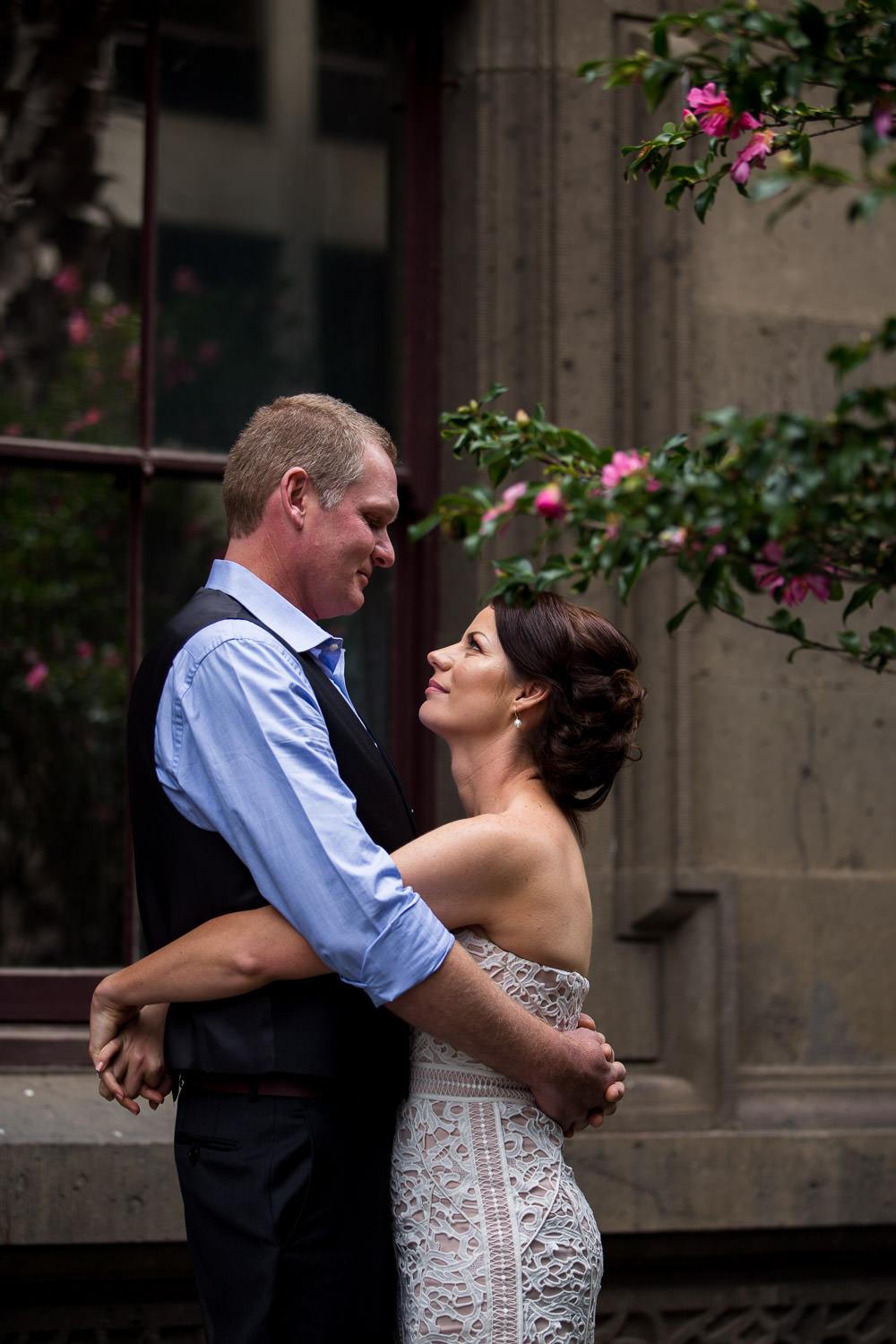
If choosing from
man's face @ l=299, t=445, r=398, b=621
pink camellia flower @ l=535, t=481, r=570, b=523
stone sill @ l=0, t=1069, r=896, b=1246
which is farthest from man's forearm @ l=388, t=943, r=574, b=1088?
stone sill @ l=0, t=1069, r=896, b=1246

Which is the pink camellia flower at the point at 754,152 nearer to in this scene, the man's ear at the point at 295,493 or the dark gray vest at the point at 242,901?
the man's ear at the point at 295,493

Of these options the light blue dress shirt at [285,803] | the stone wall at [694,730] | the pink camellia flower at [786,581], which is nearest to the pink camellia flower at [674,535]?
the pink camellia flower at [786,581]

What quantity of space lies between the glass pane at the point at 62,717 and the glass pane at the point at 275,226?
394mm

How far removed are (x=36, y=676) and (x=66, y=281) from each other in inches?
43.0

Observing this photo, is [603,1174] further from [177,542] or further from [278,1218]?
[177,542]

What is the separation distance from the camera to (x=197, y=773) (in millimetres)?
2666

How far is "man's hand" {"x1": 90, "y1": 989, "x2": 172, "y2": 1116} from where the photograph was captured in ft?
9.09

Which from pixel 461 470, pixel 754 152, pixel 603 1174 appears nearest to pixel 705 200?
pixel 754 152

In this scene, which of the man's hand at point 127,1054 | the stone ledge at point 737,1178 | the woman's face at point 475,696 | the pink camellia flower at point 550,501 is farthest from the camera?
the stone ledge at point 737,1178

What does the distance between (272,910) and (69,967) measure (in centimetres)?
190

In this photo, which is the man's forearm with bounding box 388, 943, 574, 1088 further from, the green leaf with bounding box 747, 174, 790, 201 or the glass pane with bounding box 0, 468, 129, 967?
the glass pane with bounding box 0, 468, 129, 967

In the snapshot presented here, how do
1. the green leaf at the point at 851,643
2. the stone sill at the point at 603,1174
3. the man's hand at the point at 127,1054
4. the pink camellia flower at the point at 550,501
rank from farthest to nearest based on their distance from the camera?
the stone sill at the point at 603,1174, the man's hand at the point at 127,1054, the green leaf at the point at 851,643, the pink camellia flower at the point at 550,501

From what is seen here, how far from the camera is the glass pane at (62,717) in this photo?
14.3ft

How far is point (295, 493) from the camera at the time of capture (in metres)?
2.90
